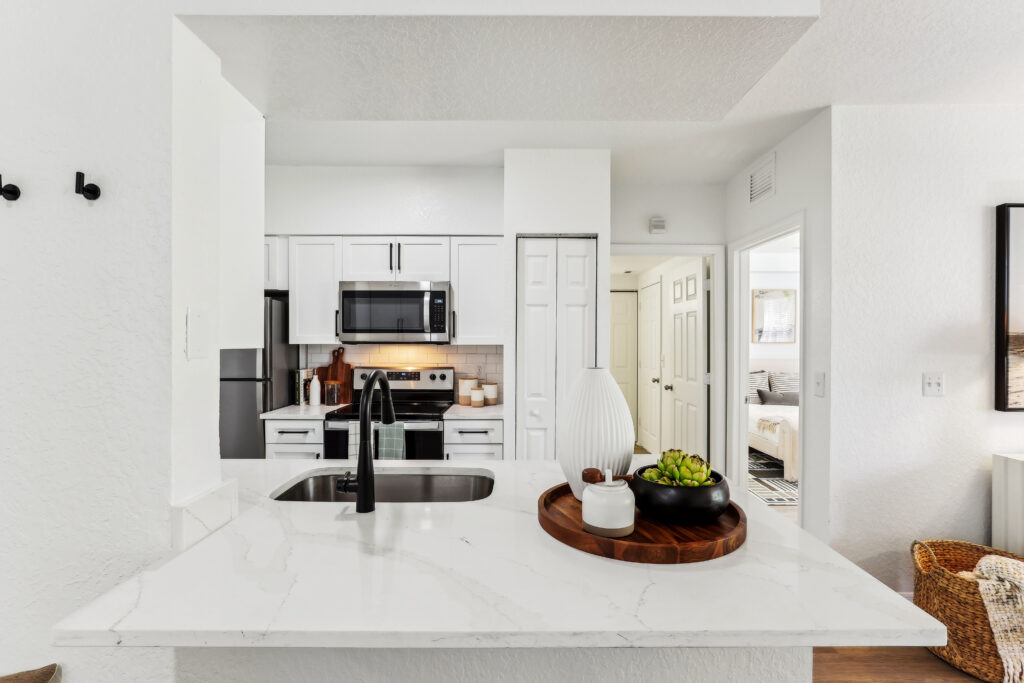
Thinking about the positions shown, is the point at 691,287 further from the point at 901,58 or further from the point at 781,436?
the point at 901,58

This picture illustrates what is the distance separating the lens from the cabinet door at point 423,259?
11.4 ft

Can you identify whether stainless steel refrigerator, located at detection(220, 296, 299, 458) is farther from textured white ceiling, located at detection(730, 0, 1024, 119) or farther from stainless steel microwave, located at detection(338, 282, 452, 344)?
textured white ceiling, located at detection(730, 0, 1024, 119)

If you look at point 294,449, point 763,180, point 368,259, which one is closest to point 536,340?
point 368,259

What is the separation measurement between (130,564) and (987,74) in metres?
3.63

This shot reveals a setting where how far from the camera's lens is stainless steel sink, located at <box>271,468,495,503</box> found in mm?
1646

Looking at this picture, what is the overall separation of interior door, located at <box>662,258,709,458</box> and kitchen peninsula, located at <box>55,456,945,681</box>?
2894mm

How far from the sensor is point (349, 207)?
3500mm

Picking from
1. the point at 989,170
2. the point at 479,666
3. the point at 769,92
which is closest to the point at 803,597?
the point at 479,666

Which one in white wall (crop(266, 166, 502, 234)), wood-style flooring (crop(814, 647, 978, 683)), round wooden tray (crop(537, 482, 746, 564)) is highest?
white wall (crop(266, 166, 502, 234))

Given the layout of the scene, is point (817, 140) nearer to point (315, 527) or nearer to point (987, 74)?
point (987, 74)

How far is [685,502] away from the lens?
3.53ft

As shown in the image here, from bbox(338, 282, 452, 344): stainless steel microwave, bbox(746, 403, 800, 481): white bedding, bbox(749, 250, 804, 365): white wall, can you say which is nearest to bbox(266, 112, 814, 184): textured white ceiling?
bbox(338, 282, 452, 344): stainless steel microwave

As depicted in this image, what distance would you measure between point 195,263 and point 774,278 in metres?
6.43

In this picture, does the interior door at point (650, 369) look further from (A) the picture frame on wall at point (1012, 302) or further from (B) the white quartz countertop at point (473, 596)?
(B) the white quartz countertop at point (473, 596)
